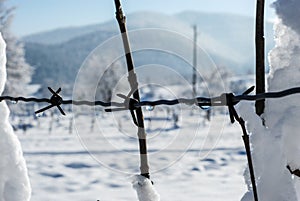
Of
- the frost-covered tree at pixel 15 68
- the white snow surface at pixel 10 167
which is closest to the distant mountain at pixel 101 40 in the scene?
the frost-covered tree at pixel 15 68

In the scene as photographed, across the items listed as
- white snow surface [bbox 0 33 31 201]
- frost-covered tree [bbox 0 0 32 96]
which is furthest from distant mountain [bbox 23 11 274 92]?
white snow surface [bbox 0 33 31 201]

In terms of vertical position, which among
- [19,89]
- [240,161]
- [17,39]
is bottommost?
[240,161]

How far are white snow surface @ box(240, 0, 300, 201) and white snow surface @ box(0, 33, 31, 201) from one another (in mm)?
394

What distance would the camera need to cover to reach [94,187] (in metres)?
4.27

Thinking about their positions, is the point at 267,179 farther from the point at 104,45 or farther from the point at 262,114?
the point at 104,45

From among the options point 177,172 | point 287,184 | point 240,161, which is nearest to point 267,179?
Result: point 287,184

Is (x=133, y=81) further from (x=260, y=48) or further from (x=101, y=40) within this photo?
(x=101, y=40)

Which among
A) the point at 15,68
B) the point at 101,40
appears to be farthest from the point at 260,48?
the point at 101,40

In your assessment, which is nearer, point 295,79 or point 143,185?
point 295,79

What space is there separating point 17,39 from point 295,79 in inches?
613

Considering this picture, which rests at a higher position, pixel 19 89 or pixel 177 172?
pixel 19 89

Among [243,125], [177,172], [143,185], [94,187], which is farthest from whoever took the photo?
[177,172]

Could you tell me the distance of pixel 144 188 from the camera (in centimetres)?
50

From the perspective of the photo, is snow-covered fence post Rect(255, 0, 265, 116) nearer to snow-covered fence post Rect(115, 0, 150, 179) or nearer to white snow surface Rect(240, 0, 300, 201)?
white snow surface Rect(240, 0, 300, 201)
